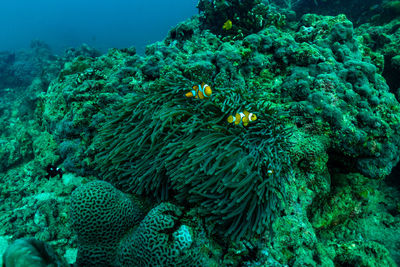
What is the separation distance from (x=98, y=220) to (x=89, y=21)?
96.5m

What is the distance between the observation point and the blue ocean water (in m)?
57.5

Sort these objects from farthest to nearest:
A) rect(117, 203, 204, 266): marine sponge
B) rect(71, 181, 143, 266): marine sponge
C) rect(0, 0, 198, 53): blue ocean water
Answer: rect(0, 0, 198, 53): blue ocean water, rect(71, 181, 143, 266): marine sponge, rect(117, 203, 204, 266): marine sponge

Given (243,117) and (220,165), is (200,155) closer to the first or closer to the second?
(220,165)

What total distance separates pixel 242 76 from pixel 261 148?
6.55ft

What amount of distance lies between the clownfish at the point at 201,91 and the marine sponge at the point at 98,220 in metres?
1.47

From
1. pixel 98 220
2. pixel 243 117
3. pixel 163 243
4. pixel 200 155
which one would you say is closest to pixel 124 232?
pixel 98 220

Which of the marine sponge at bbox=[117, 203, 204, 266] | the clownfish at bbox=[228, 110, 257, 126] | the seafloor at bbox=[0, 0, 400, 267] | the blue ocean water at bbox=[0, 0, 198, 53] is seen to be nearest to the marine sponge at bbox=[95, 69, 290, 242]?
the seafloor at bbox=[0, 0, 400, 267]

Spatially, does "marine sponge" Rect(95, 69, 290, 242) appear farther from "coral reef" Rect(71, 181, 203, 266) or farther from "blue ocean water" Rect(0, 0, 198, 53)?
"blue ocean water" Rect(0, 0, 198, 53)

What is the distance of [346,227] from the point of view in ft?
11.8

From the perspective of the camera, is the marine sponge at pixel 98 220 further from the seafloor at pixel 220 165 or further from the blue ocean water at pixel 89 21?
the blue ocean water at pixel 89 21

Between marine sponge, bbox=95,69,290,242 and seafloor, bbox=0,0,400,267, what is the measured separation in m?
0.02

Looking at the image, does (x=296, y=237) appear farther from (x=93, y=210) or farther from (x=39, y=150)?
(x=39, y=150)

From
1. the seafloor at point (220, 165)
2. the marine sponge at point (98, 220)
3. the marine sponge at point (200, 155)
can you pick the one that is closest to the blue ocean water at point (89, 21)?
the seafloor at point (220, 165)

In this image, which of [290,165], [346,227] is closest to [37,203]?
[290,165]
